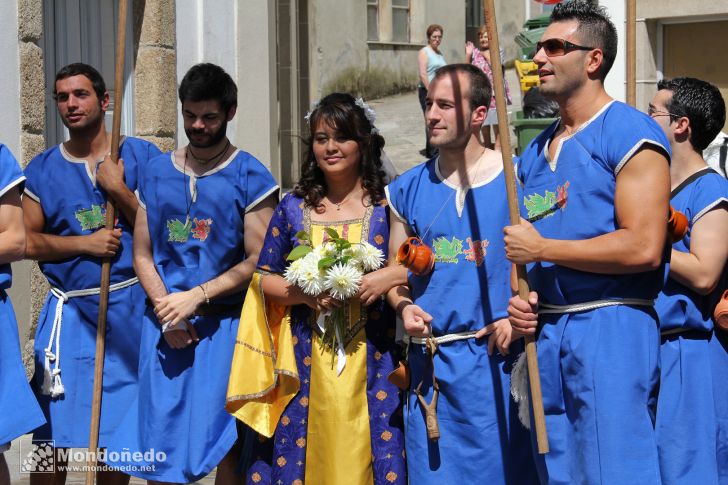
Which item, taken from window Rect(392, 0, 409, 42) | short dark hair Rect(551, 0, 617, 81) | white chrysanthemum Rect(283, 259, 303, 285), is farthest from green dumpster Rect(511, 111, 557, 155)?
window Rect(392, 0, 409, 42)

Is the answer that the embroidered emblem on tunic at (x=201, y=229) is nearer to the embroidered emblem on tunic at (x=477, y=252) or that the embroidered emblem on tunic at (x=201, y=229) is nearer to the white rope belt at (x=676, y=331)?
the embroidered emblem on tunic at (x=477, y=252)

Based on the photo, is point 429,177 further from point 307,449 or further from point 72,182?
point 72,182

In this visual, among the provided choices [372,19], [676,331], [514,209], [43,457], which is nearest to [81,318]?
[43,457]

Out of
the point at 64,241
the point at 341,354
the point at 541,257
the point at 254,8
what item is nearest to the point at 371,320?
the point at 341,354

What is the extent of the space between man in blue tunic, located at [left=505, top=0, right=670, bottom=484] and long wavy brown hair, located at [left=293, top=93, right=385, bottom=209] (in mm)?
969

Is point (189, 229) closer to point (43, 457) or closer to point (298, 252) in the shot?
point (298, 252)

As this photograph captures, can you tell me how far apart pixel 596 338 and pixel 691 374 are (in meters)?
0.68

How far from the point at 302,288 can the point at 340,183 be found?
498 millimetres

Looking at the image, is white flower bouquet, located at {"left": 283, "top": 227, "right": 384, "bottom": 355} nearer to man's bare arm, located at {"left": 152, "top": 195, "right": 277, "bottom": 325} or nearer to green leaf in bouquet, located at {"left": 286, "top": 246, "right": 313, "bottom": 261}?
green leaf in bouquet, located at {"left": 286, "top": 246, "right": 313, "bottom": 261}

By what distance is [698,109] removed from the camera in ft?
15.7

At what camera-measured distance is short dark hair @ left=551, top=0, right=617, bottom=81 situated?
13.5 feet

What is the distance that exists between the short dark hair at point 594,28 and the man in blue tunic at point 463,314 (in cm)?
58

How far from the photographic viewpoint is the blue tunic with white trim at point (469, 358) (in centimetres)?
448

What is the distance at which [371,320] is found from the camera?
194 inches
